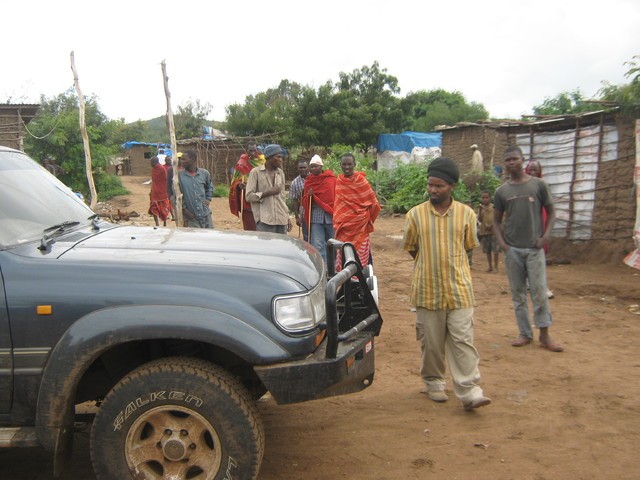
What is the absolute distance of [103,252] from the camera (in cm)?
308

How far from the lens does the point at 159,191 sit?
1220 cm

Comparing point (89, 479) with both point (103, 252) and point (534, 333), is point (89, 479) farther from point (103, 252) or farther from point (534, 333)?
point (534, 333)

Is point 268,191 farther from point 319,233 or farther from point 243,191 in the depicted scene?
point 243,191

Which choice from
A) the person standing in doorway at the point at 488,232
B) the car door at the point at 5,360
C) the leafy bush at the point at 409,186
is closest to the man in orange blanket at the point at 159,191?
the person standing in doorway at the point at 488,232

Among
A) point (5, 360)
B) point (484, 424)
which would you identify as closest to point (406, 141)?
point (484, 424)

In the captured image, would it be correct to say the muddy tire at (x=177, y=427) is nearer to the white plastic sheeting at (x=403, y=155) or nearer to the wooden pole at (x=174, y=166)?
the wooden pole at (x=174, y=166)

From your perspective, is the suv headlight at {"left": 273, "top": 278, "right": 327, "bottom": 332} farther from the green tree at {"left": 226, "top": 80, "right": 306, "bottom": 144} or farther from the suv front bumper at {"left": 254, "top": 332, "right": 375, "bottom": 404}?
the green tree at {"left": 226, "top": 80, "right": 306, "bottom": 144}

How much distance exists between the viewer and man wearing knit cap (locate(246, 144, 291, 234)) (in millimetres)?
7703

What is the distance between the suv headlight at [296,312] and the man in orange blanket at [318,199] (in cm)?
487

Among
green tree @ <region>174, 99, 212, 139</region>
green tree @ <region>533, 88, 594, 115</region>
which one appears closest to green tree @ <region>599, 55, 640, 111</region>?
green tree @ <region>533, 88, 594, 115</region>

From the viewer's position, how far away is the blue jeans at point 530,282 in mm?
5633

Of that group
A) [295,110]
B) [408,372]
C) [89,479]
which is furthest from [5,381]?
[295,110]

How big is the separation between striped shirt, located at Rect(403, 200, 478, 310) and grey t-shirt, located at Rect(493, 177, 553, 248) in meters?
1.52

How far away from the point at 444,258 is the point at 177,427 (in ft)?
7.04
